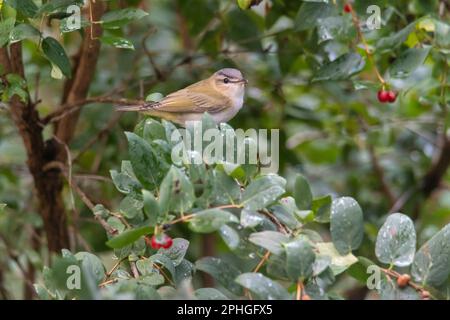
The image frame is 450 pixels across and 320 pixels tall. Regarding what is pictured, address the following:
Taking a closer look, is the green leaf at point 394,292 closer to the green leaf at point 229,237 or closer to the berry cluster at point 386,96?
the green leaf at point 229,237

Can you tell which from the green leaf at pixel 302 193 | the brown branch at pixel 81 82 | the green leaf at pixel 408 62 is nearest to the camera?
the green leaf at pixel 302 193

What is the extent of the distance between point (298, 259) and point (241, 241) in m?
0.18

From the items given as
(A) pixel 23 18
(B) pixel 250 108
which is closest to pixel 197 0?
(B) pixel 250 108

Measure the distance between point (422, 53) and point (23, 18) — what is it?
42.3 inches

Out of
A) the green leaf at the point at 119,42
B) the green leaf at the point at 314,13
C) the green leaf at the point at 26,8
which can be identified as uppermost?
the green leaf at the point at 26,8

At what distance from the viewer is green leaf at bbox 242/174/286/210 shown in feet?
4.96

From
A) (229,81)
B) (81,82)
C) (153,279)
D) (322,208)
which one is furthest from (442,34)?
(153,279)

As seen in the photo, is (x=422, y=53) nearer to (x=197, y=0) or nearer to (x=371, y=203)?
(x=197, y=0)

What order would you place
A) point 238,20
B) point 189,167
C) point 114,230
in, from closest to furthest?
point 189,167 < point 114,230 < point 238,20

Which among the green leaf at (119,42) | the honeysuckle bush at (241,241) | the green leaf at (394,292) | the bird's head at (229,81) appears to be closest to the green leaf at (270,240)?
the honeysuckle bush at (241,241)

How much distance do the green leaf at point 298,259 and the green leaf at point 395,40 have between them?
99 centimetres

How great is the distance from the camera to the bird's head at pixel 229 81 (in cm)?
274

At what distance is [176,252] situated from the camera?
1.72 metres

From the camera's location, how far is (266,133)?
306 cm
